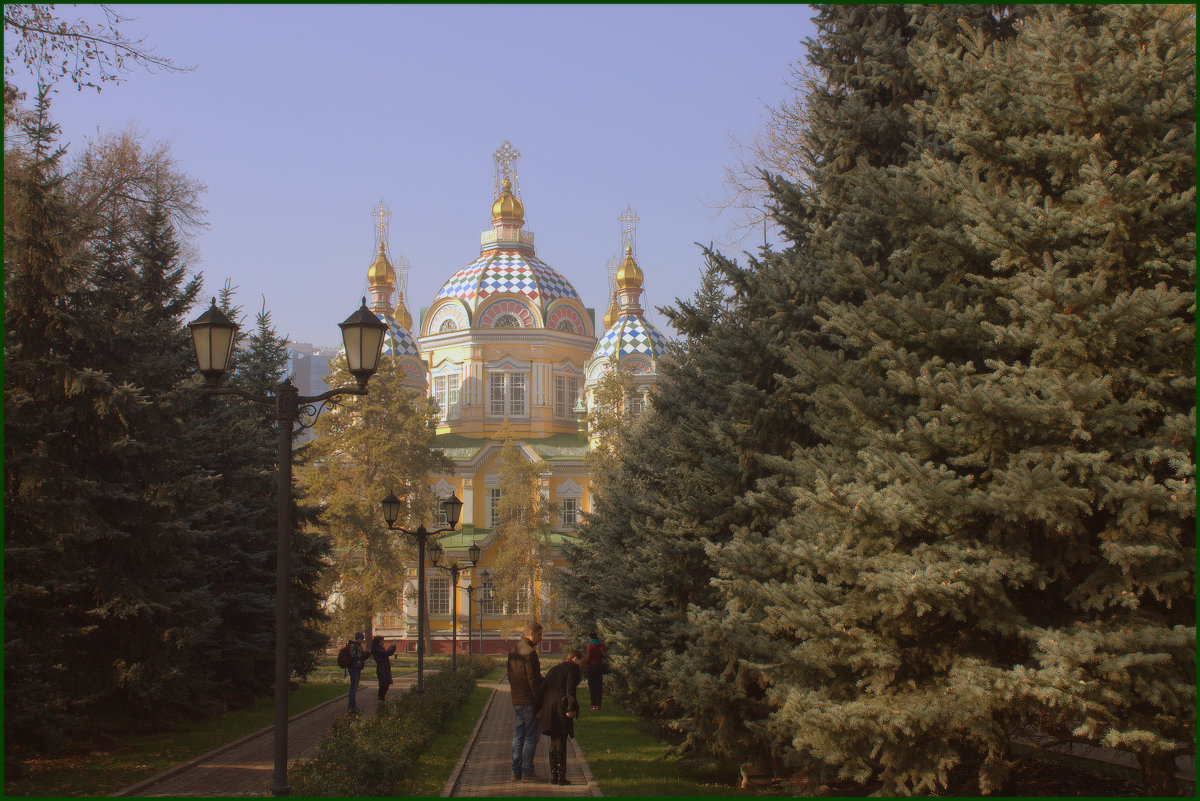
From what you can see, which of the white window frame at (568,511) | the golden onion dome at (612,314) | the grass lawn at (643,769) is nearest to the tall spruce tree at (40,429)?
the grass lawn at (643,769)

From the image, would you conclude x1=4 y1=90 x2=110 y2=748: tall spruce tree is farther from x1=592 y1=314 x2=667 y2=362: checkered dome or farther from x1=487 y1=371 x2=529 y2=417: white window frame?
x1=487 y1=371 x2=529 y2=417: white window frame

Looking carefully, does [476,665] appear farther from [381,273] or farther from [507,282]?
[381,273]

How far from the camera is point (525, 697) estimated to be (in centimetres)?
958

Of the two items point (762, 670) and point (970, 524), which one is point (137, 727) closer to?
point (762, 670)

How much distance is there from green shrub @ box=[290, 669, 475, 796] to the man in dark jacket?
1.05 metres

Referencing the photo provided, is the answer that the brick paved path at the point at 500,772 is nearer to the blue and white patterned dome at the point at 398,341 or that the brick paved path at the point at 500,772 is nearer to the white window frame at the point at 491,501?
the white window frame at the point at 491,501

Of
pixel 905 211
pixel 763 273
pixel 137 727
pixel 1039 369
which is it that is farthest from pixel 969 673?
pixel 137 727

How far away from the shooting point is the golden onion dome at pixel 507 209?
163 feet

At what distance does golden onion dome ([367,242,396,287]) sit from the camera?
48.5m

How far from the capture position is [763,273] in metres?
9.98

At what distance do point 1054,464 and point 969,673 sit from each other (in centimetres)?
144

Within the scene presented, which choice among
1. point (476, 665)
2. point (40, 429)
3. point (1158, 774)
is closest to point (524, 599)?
point (476, 665)

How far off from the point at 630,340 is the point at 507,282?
22.7 feet

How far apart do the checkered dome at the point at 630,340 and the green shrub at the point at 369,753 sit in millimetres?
31597
